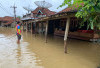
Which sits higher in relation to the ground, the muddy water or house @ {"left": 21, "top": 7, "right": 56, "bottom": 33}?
house @ {"left": 21, "top": 7, "right": 56, "bottom": 33}

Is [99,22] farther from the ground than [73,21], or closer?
closer

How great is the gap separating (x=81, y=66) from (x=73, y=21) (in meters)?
9.45

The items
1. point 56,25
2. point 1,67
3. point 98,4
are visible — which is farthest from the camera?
point 56,25

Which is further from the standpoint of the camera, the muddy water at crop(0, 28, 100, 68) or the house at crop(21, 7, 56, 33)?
the house at crop(21, 7, 56, 33)

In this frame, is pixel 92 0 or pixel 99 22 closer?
pixel 92 0

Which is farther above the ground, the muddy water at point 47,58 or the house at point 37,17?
the house at point 37,17

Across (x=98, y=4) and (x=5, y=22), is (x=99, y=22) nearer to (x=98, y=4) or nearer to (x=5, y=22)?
(x=98, y=4)

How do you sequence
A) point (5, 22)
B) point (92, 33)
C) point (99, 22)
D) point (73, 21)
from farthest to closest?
1. point (5, 22)
2. point (73, 21)
3. point (92, 33)
4. point (99, 22)

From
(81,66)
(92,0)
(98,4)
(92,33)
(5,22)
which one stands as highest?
(5,22)

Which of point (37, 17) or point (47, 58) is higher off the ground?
point (37, 17)

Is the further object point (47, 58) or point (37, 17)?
point (37, 17)

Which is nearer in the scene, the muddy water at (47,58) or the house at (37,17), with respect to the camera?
the muddy water at (47,58)

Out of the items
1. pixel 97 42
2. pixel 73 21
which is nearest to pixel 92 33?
pixel 97 42

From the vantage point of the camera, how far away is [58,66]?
12.2 feet
